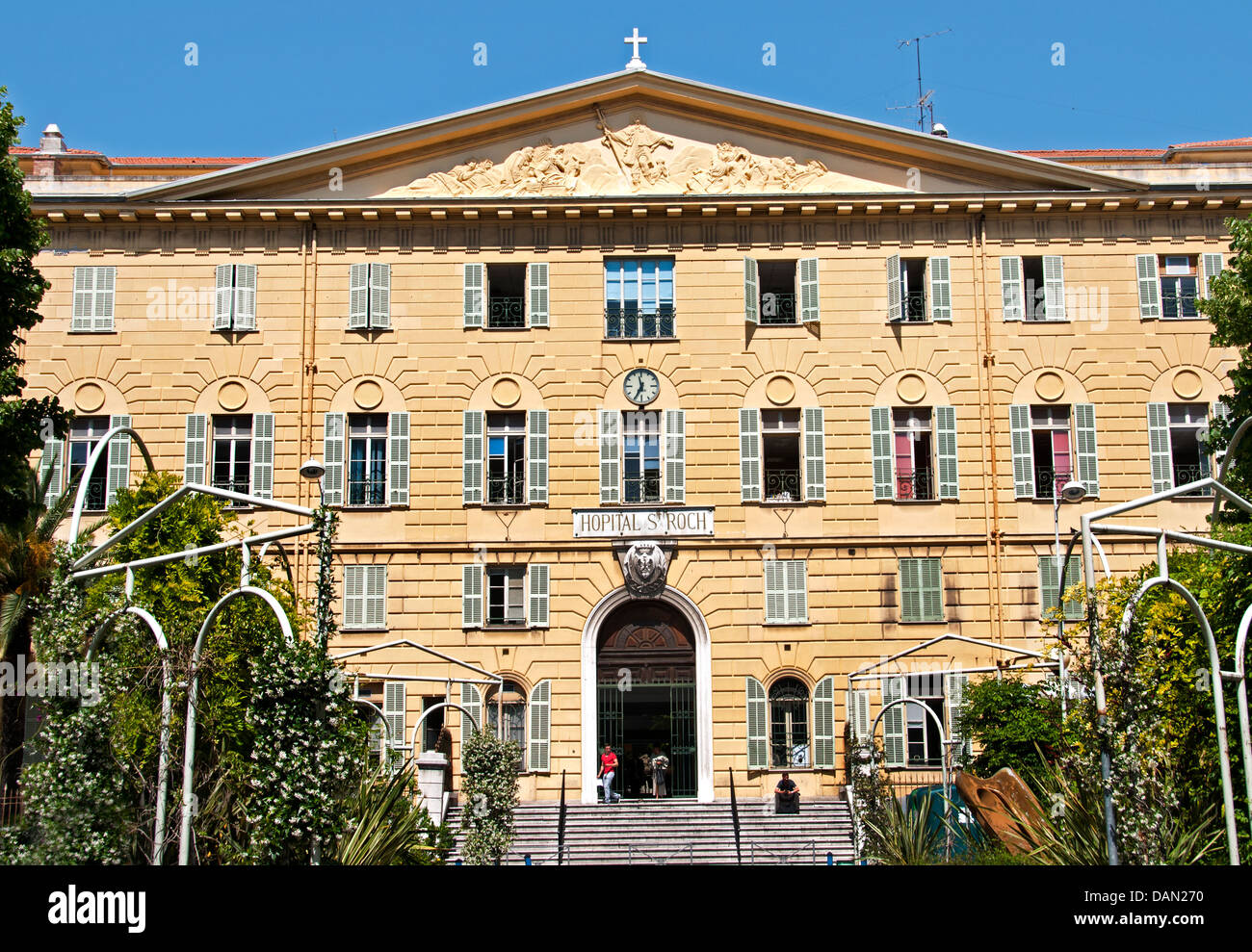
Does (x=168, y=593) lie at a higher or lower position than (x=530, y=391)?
lower

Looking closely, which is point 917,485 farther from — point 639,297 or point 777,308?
point 639,297

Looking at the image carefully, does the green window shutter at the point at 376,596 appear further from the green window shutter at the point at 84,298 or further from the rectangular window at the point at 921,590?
the rectangular window at the point at 921,590

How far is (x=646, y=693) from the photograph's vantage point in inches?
1348

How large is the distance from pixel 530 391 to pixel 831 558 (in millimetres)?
8348

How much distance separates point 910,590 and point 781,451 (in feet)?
15.1

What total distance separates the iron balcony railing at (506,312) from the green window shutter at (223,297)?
252 inches

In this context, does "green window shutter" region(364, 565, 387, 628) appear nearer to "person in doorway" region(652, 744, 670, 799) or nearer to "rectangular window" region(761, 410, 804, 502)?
"person in doorway" region(652, 744, 670, 799)

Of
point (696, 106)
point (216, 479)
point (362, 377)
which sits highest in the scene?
point (696, 106)

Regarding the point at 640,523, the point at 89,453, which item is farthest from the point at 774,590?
the point at 89,453

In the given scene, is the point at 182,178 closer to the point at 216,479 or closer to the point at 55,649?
the point at 216,479

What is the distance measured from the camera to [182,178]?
3588cm

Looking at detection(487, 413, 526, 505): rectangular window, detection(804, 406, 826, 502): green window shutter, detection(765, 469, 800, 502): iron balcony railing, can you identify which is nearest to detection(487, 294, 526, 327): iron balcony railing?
detection(487, 413, 526, 505): rectangular window
